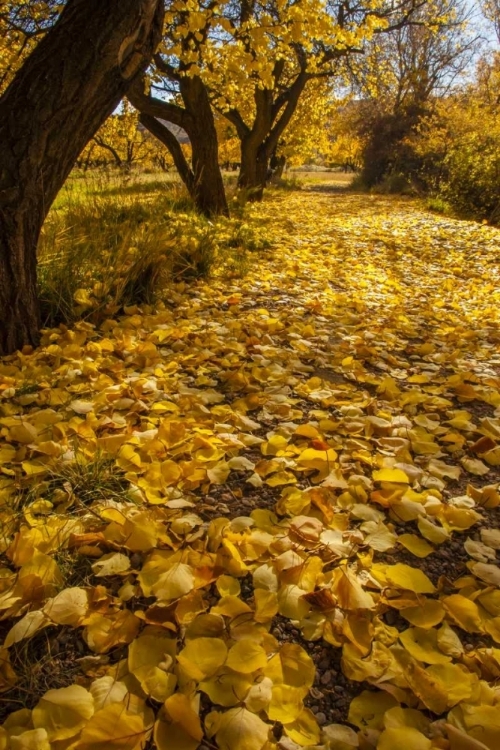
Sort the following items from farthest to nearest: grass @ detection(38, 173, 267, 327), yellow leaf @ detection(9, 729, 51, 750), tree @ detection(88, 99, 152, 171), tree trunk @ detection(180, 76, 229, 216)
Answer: tree @ detection(88, 99, 152, 171), tree trunk @ detection(180, 76, 229, 216), grass @ detection(38, 173, 267, 327), yellow leaf @ detection(9, 729, 51, 750)

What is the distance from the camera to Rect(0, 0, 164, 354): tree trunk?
2.05 metres

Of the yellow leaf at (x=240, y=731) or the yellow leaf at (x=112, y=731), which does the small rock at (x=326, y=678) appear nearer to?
the yellow leaf at (x=240, y=731)

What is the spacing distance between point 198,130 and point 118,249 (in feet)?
12.0

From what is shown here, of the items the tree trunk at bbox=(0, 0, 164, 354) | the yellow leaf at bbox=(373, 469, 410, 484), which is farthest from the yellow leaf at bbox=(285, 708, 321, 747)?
the tree trunk at bbox=(0, 0, 164, 354)

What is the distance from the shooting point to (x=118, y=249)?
346cm

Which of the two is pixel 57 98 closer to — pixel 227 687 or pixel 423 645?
pixel 227 687

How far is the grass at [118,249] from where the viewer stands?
2857 mm

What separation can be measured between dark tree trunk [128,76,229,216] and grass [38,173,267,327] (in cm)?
51

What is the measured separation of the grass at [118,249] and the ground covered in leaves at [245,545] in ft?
1.07

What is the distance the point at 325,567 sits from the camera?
124 cm

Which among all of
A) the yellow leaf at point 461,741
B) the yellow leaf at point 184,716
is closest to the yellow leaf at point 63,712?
the yellow leaf at point 184,716

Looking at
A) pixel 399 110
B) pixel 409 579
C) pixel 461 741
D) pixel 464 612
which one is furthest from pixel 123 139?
pixel 461 741

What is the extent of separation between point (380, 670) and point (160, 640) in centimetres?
48

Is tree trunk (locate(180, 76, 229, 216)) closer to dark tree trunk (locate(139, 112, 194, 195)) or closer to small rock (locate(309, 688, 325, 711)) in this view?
dark tree trunk (locate(139, 112, 194, 195))
